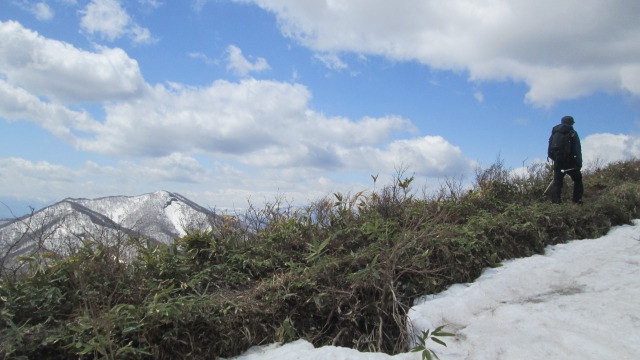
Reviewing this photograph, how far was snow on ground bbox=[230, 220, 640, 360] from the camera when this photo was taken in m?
3.15

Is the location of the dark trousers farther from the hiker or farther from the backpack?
the backpack

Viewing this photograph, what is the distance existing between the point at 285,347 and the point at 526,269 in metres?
3.18

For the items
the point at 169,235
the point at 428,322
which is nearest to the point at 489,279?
the point at 428,322

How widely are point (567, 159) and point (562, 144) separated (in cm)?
34

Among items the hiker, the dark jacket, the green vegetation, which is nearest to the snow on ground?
the green vegetation

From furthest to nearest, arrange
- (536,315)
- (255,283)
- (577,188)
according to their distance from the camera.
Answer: (577,188)
(255,283)
(536,315)

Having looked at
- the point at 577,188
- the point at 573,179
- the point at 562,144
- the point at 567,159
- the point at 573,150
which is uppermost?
the point at 562,144

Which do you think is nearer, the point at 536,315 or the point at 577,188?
the point at 536,315

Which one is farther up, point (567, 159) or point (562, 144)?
point (562, 144)

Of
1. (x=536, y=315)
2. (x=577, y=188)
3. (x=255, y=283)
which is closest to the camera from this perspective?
(x=536, y=315)

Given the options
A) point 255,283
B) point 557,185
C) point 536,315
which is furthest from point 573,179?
point 255,283

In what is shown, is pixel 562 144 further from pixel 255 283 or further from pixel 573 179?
pixel 255 283

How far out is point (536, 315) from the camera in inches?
144

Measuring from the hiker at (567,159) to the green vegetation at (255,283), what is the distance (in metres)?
2.35
